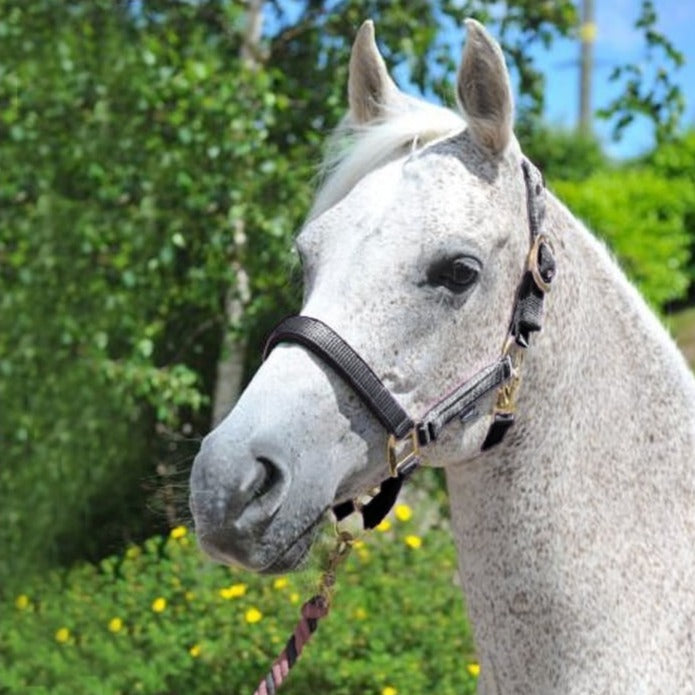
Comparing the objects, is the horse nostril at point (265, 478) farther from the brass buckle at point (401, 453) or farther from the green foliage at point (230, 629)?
the green foliage at point (230, 629)

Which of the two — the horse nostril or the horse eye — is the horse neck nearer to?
the horse eye

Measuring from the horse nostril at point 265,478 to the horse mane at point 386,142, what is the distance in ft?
1.80

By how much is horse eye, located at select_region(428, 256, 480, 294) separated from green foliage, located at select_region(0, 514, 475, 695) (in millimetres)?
1966

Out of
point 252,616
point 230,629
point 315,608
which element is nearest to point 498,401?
point 315,608

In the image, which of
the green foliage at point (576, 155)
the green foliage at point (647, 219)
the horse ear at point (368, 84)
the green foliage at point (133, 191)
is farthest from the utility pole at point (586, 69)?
the horse ear at point (368, 84)

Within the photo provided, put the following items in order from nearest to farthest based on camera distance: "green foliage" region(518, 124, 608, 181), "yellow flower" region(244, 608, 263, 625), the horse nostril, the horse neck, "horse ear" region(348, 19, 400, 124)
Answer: the horse nostril, the horse neck, "horse ear" region(348, 19, 400, 124), "yellow flower" region(244, 608, 263, 625), "green foliage" region(518, 124, 608, 181)

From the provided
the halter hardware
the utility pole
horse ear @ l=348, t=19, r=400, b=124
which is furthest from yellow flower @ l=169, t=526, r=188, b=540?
the utility pole

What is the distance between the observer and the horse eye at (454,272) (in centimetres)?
196

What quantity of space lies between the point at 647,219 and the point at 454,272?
45.2 ft

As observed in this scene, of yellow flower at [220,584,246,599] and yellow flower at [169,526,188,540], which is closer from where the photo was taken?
yellow flower at [220,584,246,599]

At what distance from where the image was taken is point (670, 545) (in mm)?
2111

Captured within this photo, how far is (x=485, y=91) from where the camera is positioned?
6.72ft

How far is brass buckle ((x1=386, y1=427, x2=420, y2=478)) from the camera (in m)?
1.96

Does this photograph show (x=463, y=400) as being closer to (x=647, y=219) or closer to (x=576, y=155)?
(x=647, y=219)
